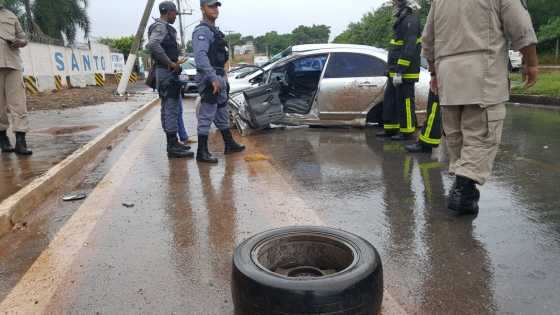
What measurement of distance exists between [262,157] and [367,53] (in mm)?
2798

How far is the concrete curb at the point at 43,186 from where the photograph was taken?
3439 millimetres

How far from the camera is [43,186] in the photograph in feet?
13.8

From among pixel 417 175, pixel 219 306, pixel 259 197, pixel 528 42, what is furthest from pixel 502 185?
pixel 219 306

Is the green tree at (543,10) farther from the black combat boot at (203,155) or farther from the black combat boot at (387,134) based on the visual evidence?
the black combat boot at (203,155)

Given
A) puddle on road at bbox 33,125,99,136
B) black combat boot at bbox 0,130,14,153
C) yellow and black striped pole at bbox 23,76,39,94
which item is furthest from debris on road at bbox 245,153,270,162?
yellow and black striped pole at bbox 23,76,39,94

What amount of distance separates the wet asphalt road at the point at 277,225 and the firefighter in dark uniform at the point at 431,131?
0.30 meters

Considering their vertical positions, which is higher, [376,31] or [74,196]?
[376,31]

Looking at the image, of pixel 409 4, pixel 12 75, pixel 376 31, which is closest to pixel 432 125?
pixel 409 4

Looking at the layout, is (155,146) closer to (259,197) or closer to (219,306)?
(259,197)

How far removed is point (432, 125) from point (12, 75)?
5.09m

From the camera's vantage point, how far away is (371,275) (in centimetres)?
200

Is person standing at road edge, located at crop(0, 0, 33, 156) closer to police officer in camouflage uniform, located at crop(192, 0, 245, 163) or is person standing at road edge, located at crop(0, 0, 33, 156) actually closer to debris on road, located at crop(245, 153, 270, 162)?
police officer in camouflage uniform, located at crop(192, 0, 245, 163)

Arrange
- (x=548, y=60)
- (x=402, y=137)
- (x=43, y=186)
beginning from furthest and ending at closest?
(x=548, y=60)
(x=402, y=137)
(x=43, y=186)

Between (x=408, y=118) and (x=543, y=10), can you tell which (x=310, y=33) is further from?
(x=408, y=118)
